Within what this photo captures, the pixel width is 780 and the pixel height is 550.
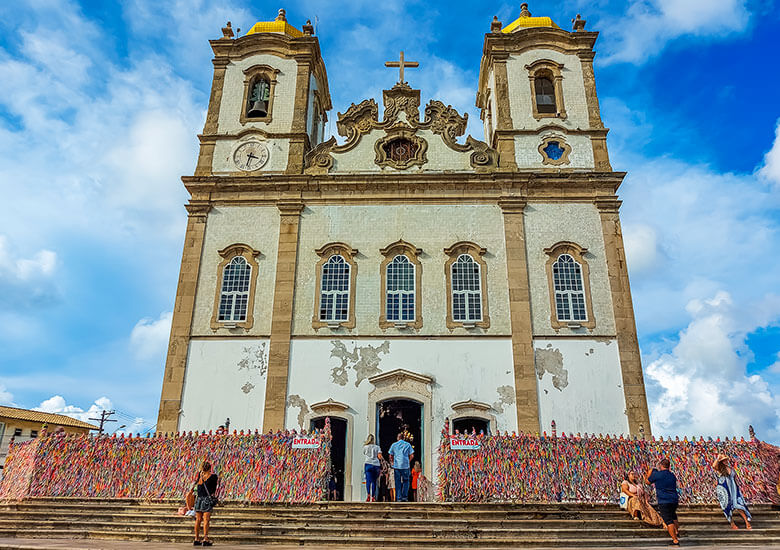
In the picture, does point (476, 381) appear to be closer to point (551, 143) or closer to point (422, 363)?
point (422, 363)

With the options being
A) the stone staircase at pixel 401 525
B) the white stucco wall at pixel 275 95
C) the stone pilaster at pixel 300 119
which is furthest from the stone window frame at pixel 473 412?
the white stucco wall at pixel 275 95

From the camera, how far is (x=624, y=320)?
16.8m

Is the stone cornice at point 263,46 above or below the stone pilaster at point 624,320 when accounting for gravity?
above

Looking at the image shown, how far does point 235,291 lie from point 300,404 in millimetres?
4087

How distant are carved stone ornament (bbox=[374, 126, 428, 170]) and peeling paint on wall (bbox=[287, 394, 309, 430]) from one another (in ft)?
26.3

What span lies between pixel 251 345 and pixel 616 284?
10722mm

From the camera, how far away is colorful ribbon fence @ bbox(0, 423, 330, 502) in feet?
40.8

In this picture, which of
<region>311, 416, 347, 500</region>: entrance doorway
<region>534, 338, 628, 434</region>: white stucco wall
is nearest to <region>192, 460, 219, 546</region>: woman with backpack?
<region>311, 416, 347, 500</region>: entrance doorway

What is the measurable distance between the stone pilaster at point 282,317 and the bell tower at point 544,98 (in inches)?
284

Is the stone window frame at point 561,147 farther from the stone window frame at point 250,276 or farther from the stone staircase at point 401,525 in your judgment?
the stone staircase at point 401,525

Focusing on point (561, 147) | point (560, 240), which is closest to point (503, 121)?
point (561, 147)

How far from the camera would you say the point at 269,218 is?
1861cm

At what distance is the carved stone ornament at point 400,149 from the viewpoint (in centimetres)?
1938

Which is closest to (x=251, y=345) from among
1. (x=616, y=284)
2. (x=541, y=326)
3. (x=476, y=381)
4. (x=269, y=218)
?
(x=269, y=218)
